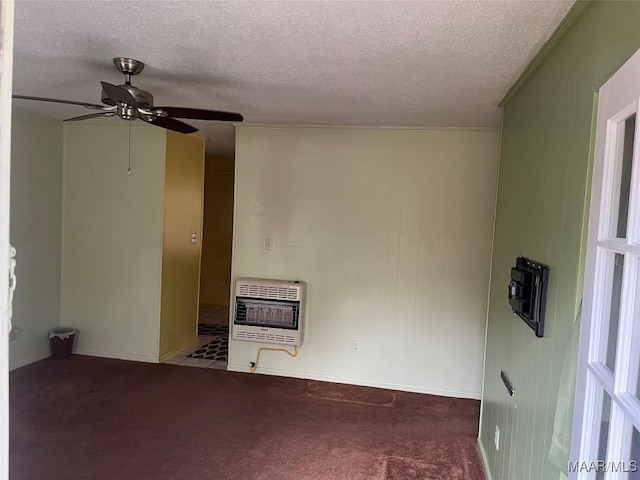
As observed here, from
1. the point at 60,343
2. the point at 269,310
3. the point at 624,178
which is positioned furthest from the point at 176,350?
the point at 624,178

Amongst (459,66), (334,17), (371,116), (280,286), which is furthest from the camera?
(280,286)

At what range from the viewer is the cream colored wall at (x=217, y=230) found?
6.38 meters

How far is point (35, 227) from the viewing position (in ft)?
12.3

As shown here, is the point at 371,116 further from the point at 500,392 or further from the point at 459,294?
the point at 500,392

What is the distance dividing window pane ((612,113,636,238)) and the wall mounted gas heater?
2773 millimetres

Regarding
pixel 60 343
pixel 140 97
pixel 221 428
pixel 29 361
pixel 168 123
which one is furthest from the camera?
pixel 60 343

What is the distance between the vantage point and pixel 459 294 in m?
3.49

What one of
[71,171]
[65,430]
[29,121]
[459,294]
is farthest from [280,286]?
[29,121]

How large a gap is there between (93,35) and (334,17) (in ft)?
3.65

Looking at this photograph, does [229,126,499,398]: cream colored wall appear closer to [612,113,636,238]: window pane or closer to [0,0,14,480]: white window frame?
[612,113,636,238]: window pane

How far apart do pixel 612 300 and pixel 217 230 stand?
5.89 metres

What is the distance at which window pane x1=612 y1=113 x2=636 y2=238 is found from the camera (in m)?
0.98

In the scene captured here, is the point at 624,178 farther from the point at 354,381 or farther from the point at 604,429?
the point at 354,381

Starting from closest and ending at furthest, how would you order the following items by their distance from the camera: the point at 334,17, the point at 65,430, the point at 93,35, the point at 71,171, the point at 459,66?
1. the point at 334,17
2. the point at 93,35
3. the point at 459,66
4. the point at 65,430
5. the point at 71,171
